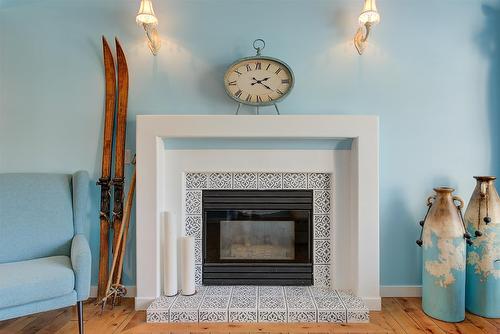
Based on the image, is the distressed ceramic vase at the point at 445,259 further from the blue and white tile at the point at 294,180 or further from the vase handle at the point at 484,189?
the blue and white tile at the point at 294,180

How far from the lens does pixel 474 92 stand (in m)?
2.49

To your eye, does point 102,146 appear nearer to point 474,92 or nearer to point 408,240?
point 408,240

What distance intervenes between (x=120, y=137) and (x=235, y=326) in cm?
153

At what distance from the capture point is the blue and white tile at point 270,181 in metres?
2.46

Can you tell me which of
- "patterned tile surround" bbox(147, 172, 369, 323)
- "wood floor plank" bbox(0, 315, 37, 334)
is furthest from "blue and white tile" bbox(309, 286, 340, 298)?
"wood floor plank" bbox(0, 315, 37, 334)

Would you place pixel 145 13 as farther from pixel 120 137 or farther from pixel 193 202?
pixel 193 202

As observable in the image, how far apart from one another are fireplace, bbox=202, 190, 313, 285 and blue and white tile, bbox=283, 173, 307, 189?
0.14ft

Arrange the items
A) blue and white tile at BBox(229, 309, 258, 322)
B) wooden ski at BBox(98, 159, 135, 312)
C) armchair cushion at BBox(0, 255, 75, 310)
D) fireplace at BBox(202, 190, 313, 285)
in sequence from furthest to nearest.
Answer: fireplace at BBox(202, 190, 313, 285) < wooden ski at BBox(98, 159, 135, 312) < blue and white tile at BBox(229, 309, 258, 322) < armchair cushion at BBox(0, 255, 75, 310)

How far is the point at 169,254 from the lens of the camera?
234 centimetres

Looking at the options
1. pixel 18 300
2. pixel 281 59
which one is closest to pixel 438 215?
pixel 281 59

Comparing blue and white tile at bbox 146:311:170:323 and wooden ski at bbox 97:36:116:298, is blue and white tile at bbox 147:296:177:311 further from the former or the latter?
wooden ski at bbox 97:36:116:298

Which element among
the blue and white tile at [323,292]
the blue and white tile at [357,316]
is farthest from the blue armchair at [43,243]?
the blue and white tile at [357,316]

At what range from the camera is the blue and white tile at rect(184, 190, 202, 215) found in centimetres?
248

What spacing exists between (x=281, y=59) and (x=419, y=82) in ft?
3.43
